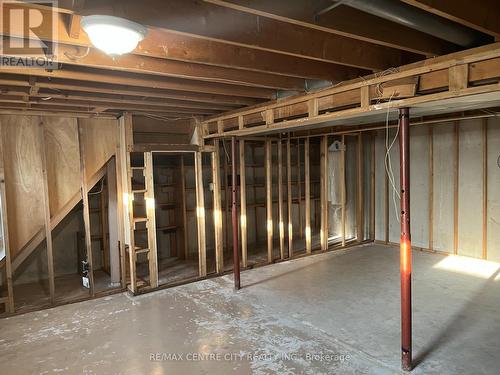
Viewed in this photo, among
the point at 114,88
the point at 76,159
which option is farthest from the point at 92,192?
the point at 114,88

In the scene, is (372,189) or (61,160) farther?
(372,189)

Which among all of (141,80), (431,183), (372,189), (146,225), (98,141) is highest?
(141,80)

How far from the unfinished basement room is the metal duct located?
11mm

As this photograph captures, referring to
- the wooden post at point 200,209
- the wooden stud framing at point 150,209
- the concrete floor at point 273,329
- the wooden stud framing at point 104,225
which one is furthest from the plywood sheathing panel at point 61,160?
the wooden post at point 200,209

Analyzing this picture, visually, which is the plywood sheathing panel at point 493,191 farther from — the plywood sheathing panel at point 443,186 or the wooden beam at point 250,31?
the wooden beam at point 250,31

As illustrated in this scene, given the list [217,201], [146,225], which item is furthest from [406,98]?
[146,225]

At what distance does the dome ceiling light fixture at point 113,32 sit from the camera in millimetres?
1641

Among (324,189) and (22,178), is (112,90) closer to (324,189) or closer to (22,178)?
(22,178)

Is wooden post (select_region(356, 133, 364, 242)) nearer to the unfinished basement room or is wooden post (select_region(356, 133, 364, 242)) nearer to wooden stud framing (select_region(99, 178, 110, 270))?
the unfinished basement room

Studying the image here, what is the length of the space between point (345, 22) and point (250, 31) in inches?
22.1

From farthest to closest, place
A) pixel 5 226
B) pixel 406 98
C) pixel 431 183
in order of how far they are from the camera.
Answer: pixel 431 183
pixel 5 226
pixel 406 98

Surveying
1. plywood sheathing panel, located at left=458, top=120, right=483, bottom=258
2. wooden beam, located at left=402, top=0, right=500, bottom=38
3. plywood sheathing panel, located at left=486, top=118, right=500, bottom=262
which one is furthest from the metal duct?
plywood sheathing panel, located at left=458, top=120, right=483, bottom=258

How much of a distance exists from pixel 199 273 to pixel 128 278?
1.03 meters

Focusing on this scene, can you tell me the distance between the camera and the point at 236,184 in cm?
487
